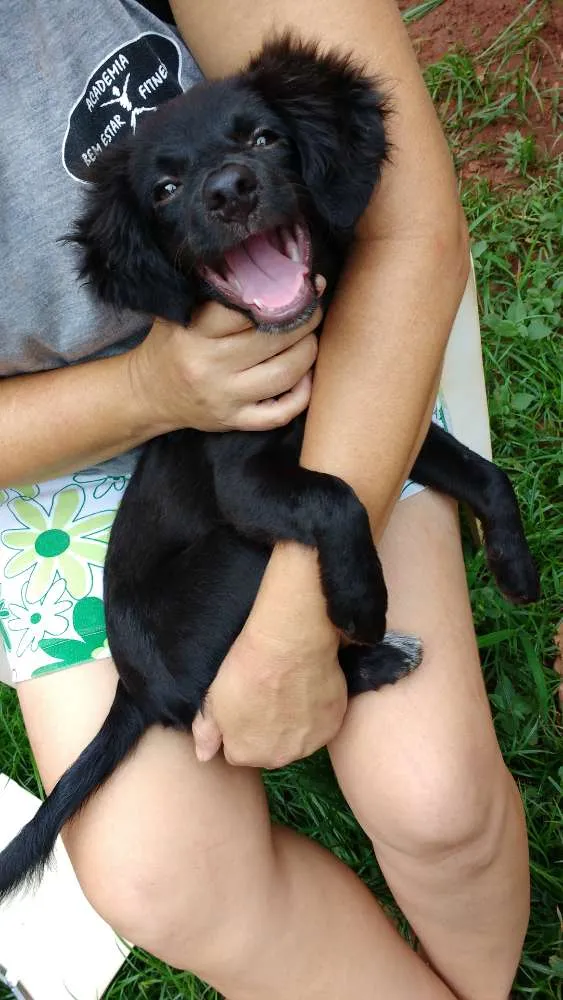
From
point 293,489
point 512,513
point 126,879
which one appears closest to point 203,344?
point 293,489

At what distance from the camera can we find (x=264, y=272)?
151 cm

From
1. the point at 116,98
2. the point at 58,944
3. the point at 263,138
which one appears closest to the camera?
the point at 263,138

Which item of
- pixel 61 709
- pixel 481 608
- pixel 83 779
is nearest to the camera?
pixel 83 779

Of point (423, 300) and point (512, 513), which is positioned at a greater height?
point (423, 300)

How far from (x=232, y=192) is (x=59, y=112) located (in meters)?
0.38

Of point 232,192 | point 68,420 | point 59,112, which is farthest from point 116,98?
point 68,420

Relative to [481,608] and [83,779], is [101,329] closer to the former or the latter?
[83,779]

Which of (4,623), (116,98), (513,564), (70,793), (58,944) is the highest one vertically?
(116,98)

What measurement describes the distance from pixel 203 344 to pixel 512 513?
61cm

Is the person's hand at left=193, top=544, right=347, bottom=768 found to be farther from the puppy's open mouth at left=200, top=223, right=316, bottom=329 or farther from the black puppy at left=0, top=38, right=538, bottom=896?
the puppy's open mouth at left=200, top=223, right=316, bottom=329

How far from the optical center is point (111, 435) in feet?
5.47

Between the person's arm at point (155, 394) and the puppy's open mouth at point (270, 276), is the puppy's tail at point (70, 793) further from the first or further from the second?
the puppy's open mouth at point (270, 276)

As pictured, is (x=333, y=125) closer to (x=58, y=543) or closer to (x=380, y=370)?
(x=380, y=370)

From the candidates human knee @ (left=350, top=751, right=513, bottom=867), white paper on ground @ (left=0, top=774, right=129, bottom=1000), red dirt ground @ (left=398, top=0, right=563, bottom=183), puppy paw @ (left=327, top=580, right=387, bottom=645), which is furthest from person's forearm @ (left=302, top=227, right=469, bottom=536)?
red dirt ground @ (left=398, top=0, right=563, bottom=183)
